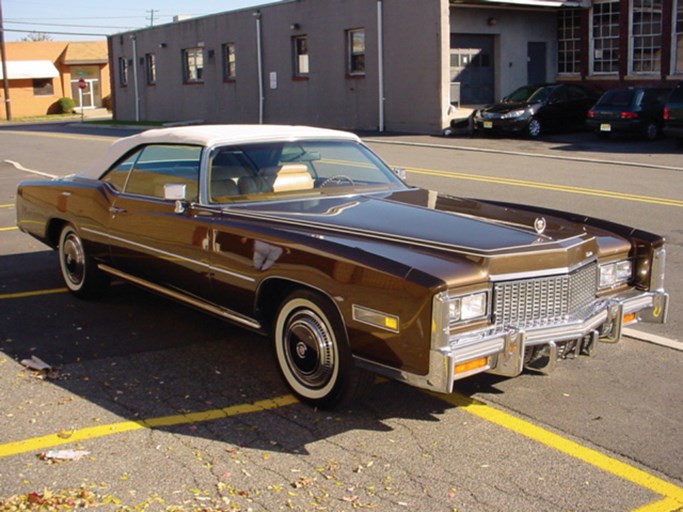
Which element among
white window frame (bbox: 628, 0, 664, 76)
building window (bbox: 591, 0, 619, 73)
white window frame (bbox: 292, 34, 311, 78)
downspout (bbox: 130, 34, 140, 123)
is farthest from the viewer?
downspout (bbox: 130, 34, 140, 123)

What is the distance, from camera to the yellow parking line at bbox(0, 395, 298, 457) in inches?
182

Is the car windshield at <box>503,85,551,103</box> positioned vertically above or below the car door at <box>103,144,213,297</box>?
above

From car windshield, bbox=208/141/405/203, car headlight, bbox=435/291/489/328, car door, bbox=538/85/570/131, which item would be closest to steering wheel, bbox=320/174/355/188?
car windshield, bbox=208/141/405/203

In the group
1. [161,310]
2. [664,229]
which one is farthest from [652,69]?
[161,310]

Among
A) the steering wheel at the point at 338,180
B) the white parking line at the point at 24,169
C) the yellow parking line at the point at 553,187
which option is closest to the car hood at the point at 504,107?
the yellow parking line at the point at 553,187

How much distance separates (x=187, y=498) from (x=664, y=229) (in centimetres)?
814

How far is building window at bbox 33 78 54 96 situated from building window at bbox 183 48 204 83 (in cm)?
2650

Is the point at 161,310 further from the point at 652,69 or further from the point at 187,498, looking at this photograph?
the point at 652,69

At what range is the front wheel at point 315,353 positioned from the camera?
4859mm

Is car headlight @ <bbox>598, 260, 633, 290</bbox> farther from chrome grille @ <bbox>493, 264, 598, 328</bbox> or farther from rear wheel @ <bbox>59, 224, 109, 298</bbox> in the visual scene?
rear wheel @ <bbox>59, 224, 109, 298</bbox>

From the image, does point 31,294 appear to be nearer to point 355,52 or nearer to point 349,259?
point 349,259

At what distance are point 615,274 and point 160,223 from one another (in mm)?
3119

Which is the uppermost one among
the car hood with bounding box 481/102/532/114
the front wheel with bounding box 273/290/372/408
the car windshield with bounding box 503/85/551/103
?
the car windshield with bounding box 503/85/551/103

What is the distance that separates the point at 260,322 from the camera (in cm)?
548
